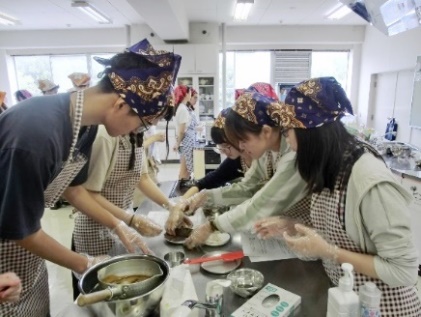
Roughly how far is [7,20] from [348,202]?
22.5 feet

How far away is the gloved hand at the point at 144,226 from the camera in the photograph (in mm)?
1310

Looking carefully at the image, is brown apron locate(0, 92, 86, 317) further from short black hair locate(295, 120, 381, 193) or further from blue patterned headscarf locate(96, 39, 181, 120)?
short black hair locate(295, 120, 381, 193)

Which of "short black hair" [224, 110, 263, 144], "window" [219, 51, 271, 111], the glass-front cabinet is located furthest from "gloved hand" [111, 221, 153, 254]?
"window" [219, 51, 271, 111]

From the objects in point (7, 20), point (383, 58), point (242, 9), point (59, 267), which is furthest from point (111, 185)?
point (7, 20)

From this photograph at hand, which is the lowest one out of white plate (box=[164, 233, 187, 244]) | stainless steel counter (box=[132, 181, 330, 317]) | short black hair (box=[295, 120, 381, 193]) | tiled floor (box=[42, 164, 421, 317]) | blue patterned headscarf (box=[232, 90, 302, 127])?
tiled floor (box=[42, 164, 421, 317])

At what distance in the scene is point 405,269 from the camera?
794 mm

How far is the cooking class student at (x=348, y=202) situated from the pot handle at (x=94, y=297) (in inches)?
21.3

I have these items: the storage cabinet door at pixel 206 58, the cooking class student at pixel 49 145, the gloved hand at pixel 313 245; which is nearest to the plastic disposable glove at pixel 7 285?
the cooking class student at pixel 49 145

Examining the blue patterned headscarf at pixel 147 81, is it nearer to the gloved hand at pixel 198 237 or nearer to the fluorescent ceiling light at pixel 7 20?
the gloved hand at pixel 198 237

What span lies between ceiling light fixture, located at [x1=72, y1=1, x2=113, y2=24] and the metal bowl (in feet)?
16.1

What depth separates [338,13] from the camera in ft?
17.6

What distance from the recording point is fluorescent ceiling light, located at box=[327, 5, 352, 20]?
5.04 meters

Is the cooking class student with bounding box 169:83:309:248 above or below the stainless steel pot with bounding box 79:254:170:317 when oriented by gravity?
above

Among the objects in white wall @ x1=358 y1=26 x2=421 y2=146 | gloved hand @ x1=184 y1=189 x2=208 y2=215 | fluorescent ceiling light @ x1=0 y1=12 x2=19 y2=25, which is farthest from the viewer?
fluorescent ceiling light @ x1=0 y1=12 x2=19 y2=25
